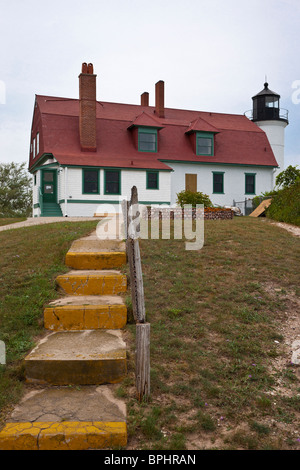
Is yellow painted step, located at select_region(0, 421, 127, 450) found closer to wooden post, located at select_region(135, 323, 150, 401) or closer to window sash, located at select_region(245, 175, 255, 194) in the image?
wooden post, located at select_region(135, 323, 150, 401)

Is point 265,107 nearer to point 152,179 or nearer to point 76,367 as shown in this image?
point 152,179

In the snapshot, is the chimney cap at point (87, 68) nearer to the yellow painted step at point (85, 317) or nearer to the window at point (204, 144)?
the window at point (204, 144)

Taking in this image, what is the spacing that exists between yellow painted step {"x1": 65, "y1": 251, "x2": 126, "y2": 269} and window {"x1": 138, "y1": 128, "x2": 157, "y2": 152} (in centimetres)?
1914

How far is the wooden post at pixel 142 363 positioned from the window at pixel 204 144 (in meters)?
23.7

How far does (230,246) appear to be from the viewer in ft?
29.1

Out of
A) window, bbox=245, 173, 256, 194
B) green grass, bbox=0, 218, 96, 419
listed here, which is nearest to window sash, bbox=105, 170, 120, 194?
window, bbox=245, 173, 256, 194

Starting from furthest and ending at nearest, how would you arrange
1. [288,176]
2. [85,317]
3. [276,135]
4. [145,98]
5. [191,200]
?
[276,135], [145,98], [288,176], [191,200], [85,317]

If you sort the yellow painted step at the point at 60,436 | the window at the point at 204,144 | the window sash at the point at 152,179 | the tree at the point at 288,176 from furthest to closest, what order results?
the window at the point at 204,144
the window sash at the point at 152,179
the tree at the point at 288,176
the yellow painted step at the point at 60,436

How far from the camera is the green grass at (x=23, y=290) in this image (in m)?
4.27

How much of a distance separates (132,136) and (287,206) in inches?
533

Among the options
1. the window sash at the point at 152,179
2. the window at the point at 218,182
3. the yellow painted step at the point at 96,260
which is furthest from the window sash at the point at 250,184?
the yellow painted step at the point at 96,260

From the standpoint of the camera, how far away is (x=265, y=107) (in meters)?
33.1

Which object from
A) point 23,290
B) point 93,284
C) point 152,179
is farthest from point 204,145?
point 23,290

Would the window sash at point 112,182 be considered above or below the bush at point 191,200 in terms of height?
above
